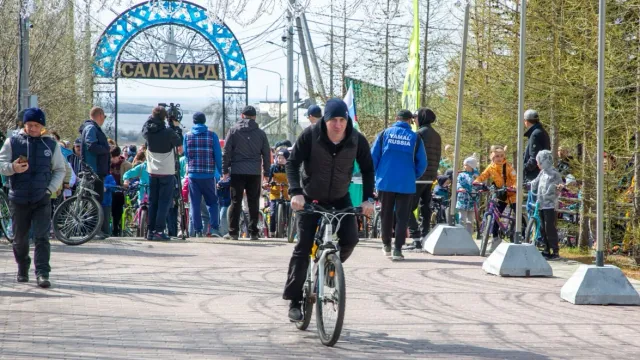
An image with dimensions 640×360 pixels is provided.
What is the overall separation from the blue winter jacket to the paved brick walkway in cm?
102

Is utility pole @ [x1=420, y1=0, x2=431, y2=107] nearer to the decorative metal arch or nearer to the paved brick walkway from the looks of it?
the decorative metal arch

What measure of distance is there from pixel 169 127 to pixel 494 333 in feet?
29.7

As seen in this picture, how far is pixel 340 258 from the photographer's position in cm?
854

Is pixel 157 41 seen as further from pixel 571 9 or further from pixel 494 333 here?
pixel 494 333

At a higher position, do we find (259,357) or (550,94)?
(550,94)

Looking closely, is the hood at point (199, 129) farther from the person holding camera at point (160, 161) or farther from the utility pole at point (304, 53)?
the utility pole at point (304, 53)

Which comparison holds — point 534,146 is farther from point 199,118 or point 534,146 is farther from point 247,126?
point 199,118

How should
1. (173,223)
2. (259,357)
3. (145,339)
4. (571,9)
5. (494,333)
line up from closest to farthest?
(259,357), (145,339), (494,333), (571,9), (173,223)

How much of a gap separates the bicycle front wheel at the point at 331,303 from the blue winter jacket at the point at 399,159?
578 cm

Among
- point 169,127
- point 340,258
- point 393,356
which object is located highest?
point 169,127

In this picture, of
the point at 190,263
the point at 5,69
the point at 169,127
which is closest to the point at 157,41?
the point at 5,69

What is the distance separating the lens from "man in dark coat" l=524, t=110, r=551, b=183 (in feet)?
51.5

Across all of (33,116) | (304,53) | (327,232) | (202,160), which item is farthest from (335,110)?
(304,53)

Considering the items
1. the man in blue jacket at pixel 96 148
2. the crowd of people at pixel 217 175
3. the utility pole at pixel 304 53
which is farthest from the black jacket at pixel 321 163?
the utility pole at pixel 304 53
